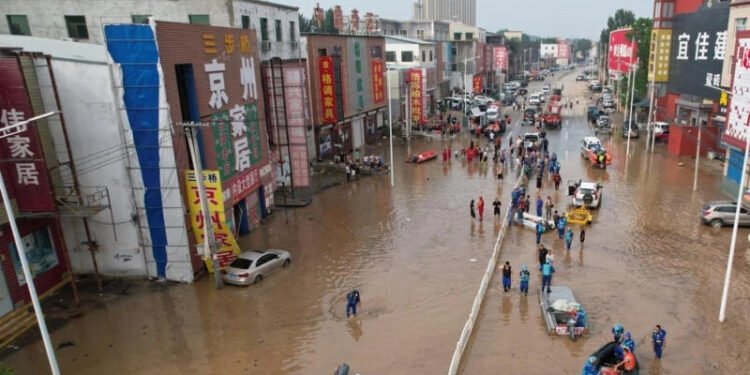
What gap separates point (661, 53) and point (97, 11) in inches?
1840

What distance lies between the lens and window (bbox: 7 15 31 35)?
108ft

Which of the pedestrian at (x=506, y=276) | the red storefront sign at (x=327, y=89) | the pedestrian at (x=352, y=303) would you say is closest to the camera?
the pedestrian at (x=352, y=303)

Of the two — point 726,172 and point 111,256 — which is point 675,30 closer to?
point 726,172

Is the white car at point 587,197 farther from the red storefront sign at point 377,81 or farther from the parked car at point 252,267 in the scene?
the red storefront sign at point 377,81

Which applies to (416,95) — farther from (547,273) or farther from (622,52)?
(547,273)

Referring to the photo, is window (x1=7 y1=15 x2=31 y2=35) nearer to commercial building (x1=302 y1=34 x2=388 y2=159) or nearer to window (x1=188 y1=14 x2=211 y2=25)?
window (x1=188 y1=14 x2=211 y2=25)

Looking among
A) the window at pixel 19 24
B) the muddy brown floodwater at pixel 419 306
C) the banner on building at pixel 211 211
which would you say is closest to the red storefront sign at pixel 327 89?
the muddy brown floodwater at pixel 419 306

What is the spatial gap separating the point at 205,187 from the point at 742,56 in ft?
87.9

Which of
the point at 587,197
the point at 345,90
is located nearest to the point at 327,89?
the point at 345,90

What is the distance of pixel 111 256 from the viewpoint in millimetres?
21453

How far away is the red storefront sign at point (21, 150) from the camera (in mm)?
17219

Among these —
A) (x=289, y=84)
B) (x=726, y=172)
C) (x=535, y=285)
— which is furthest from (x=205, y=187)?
(x=726, y=172)

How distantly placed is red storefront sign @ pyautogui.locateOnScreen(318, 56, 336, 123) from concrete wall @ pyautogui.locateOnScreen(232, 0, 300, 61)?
2338 mm

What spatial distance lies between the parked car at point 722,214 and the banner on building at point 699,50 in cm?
1659
